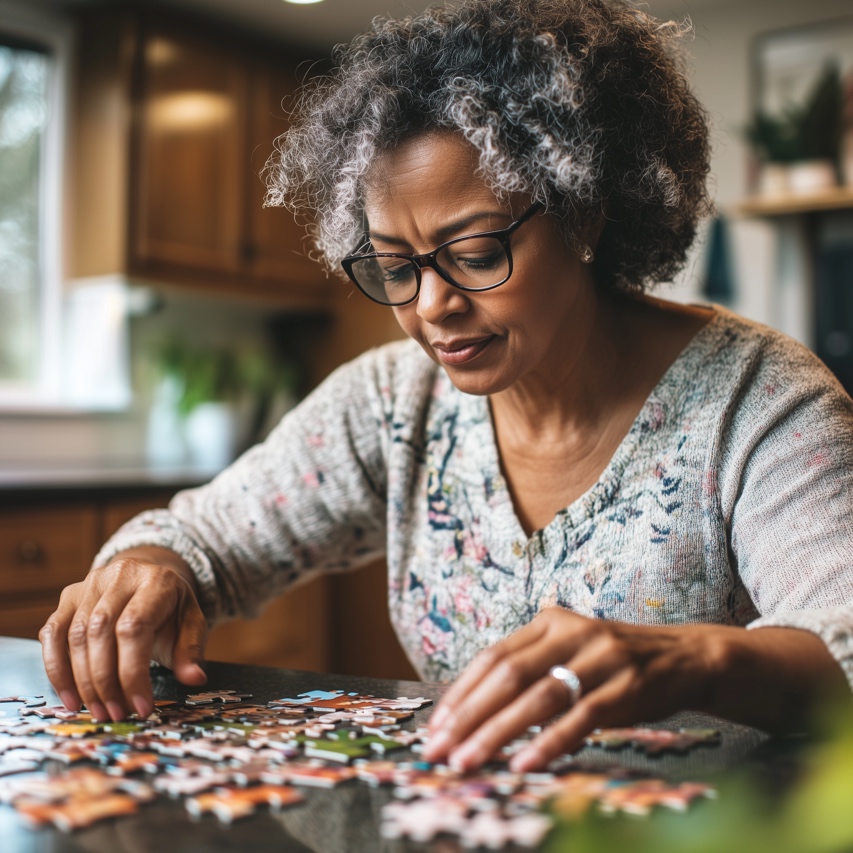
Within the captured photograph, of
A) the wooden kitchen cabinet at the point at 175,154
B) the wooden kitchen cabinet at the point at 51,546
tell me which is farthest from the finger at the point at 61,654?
the wooden kitchen cabinet at the point at 175,154

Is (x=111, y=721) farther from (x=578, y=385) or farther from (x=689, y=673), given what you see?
(x=578, y=385)

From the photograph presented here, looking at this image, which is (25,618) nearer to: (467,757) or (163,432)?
(163,432)

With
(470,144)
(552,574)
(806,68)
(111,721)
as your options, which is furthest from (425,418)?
(806,68)

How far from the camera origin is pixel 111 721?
1.03 m

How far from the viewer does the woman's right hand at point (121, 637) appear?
41.6 inches

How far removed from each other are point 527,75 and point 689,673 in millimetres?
743

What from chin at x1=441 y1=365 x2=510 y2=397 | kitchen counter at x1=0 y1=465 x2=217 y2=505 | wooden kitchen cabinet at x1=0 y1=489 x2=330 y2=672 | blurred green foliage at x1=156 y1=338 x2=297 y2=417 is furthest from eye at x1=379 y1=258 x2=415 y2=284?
blurred green foliage at x1=156 y1=338 x2=297 y2=417

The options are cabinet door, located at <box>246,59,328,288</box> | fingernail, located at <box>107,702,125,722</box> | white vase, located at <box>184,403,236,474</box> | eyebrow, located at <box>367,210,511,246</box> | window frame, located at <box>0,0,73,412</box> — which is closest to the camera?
fingernail, located at <box>107,702,125,722</box>

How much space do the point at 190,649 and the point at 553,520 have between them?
518 millimetres

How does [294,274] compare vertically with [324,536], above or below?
above

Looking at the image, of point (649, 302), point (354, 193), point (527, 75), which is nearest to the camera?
point (527, 75)

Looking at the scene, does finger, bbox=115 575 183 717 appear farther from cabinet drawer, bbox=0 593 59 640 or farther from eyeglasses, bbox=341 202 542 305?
cabinet drawer, bbox=0 593 59 640

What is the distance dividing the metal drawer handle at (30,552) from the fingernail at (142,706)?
215 centimetres

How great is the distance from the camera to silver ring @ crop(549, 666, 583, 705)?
0.84 meters
